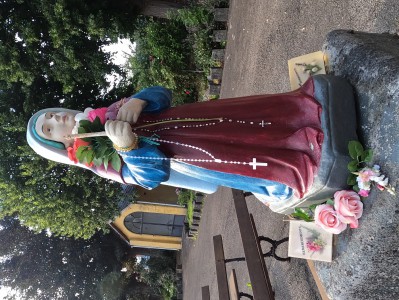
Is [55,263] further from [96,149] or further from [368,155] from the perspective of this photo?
Result: [368,155]

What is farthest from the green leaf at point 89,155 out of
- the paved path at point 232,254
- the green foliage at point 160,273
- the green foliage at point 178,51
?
the green foliage at point 160,273

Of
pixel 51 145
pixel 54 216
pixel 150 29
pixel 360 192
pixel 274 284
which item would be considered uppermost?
pixel 360 192

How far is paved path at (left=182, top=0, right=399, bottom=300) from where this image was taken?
386 centimetres

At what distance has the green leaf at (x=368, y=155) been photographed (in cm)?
236

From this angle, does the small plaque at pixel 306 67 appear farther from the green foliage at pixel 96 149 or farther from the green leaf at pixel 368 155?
the green foliage at pixel 96 149

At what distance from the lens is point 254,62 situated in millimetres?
6965

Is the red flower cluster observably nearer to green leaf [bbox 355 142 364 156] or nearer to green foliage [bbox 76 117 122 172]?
green foliage [bbox 76 117 122 172]

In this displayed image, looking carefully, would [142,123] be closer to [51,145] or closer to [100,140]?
[100,140]

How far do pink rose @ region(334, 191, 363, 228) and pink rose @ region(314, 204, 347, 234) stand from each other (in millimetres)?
79

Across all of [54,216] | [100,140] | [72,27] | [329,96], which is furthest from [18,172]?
[329,96]

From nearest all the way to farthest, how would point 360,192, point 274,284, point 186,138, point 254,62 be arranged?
1. point 360,192
2. point 186,138
3. point 274,284
4. point 254,62

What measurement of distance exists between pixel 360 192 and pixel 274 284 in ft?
10.5

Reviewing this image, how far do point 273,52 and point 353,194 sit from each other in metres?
3.91

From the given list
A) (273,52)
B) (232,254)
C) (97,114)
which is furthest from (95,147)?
(232,254)
